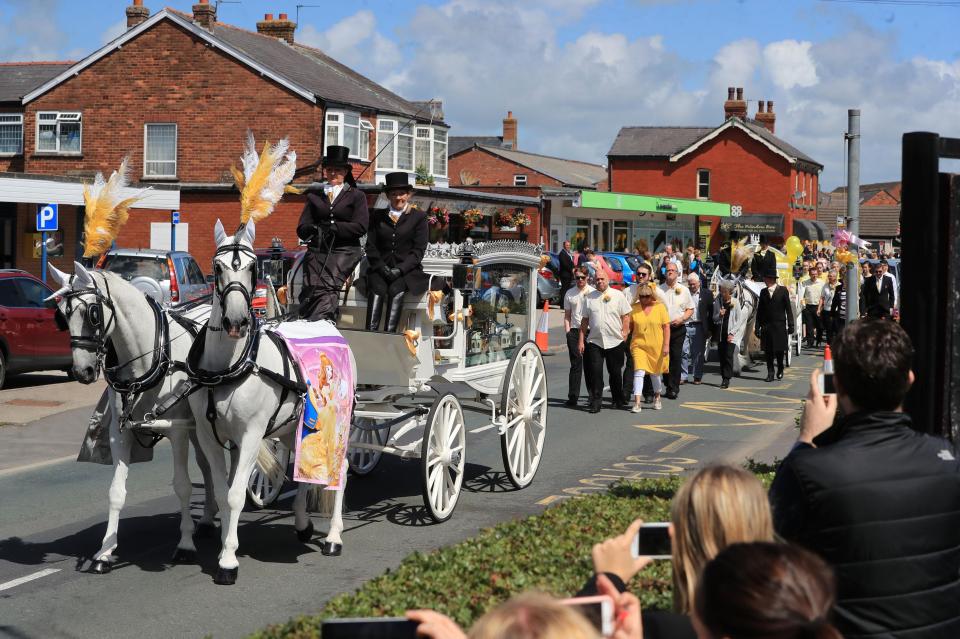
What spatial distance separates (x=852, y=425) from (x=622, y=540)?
0.88 metres

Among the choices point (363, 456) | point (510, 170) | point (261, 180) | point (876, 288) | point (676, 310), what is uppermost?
point (510, 170)

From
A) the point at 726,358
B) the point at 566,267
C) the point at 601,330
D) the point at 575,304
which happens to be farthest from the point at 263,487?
the point at 566,267

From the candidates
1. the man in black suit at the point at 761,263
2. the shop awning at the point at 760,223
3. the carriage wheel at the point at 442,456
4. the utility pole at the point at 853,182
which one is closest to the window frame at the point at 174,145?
the man in black suit at the point at 761,263

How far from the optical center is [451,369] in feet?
33.1

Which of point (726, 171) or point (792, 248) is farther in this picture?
point (726, 171)

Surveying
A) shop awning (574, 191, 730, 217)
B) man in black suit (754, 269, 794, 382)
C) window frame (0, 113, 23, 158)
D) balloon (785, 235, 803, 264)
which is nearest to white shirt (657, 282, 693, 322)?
man in black suit (754, 269, 794, 382)

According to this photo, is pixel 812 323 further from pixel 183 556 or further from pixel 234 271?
pixel 234 271

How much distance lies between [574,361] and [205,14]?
3001 cm

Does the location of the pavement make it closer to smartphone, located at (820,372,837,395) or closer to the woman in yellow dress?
the woman in yellow dress

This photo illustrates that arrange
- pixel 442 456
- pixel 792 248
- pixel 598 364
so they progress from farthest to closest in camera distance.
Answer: pixel 792 248 < pixel 598 364 < pixel 442 456

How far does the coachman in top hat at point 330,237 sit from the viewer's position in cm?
941

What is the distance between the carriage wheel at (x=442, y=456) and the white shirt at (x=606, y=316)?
6222 millimetres

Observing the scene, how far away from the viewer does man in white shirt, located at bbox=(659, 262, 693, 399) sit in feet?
57.3

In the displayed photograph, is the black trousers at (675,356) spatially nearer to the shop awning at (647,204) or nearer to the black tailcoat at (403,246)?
the black tailcoat at (403,246)
